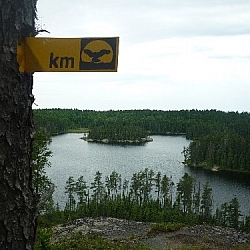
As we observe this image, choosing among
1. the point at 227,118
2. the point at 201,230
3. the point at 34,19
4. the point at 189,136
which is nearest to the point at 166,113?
the point at 227,118

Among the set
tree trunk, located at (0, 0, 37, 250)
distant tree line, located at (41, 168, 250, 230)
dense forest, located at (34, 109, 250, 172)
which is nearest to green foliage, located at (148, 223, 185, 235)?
dense forest, located at (34, 109, 250, 172)

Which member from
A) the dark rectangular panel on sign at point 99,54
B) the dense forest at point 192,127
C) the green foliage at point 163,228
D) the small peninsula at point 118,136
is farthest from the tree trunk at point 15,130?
the small peninsula at point 118,136

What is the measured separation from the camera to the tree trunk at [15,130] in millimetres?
1271

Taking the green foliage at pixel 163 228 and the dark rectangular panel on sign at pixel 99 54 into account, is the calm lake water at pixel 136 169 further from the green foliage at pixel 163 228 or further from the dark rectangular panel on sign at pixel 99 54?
the dark rectangular panel on sign at pixel 99 54

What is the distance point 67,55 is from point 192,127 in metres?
87.7

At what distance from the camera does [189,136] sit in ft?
283

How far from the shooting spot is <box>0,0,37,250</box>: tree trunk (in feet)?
4.17

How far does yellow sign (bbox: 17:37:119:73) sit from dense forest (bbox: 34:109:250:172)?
657 inches

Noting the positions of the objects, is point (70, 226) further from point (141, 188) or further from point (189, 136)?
point (189, 136)

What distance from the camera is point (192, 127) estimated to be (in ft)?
287

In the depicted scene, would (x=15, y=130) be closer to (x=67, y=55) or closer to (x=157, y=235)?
(x=67, y=55)

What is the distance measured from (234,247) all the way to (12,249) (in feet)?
38.4

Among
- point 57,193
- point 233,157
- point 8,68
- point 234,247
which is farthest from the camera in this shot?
point 233,157

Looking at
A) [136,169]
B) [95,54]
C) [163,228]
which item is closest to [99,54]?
[95,54]
